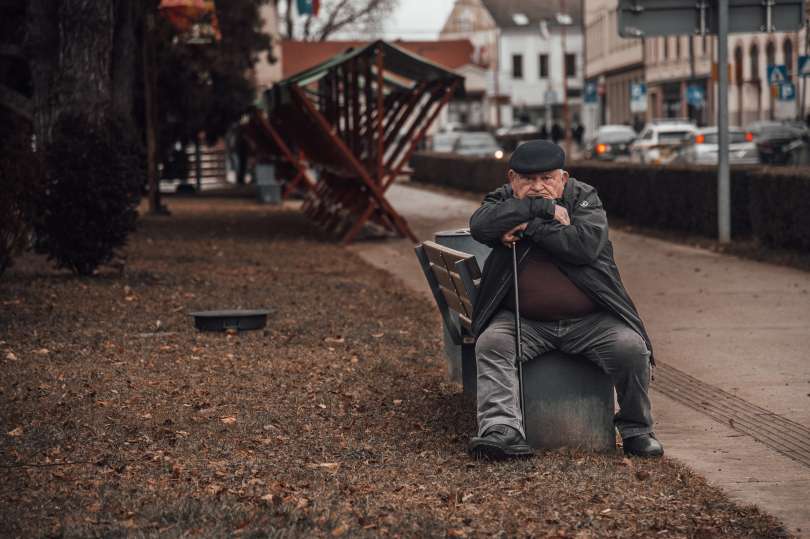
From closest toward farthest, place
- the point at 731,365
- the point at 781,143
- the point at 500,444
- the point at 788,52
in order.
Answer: the point at 500,444, the point at 731,365, the point at 781,143, the point at 788,52

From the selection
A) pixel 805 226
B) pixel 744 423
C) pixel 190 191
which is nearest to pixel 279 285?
pixel 805 226

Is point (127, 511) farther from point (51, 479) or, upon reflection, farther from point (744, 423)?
point (744, 423)

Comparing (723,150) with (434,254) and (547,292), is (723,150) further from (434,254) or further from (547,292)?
(547,292)

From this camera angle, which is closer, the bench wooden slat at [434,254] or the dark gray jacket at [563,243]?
the dark gray jacket at [563,243]

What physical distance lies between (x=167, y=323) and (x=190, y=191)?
112ft

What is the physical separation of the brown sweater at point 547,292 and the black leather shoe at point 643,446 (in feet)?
1.93

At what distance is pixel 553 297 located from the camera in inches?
276

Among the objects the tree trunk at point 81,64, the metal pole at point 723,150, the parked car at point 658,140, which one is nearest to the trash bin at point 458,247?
the tree trunk at point 81,64

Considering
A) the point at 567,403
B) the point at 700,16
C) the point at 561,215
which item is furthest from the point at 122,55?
the point at 567,403

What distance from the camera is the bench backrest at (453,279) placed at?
24.4 feet

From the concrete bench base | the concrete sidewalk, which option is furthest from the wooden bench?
the concrete sidewalk

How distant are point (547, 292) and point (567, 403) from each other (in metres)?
0.49

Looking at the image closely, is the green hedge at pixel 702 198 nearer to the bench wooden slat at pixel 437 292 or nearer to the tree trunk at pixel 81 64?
the tree trunk at pixel 81 64

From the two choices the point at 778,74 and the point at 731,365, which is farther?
the point at 778,74
